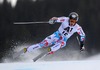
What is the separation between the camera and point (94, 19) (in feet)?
14.2

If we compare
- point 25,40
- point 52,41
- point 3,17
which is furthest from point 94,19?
point 3,17

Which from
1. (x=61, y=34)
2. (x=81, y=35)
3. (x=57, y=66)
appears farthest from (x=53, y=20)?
(x=57, y=66)

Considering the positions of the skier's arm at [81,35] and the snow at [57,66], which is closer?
the snow at [57,66]

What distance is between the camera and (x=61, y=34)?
4.09m

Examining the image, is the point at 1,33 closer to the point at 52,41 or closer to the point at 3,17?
the point at 3,17

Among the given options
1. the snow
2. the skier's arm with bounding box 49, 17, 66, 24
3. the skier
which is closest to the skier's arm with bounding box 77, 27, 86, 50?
the skier

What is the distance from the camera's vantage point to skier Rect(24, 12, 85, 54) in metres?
4.05

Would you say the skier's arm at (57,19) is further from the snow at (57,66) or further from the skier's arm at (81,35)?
the snow at (57,66)

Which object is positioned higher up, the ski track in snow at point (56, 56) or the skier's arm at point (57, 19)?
the skier's arm at point (57, 19)

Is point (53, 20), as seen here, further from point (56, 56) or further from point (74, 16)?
point (56, 56)

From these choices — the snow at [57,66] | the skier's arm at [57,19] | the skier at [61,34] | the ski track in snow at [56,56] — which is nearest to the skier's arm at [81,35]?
the skier at [61,34]

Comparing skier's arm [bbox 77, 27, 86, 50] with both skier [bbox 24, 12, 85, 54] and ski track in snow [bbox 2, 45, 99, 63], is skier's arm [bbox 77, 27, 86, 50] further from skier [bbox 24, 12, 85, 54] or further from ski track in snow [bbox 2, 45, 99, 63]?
ski track in snow [bbox 2, 45, 99, 63]

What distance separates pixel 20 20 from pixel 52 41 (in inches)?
23.0

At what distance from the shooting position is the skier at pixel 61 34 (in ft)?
13.3
